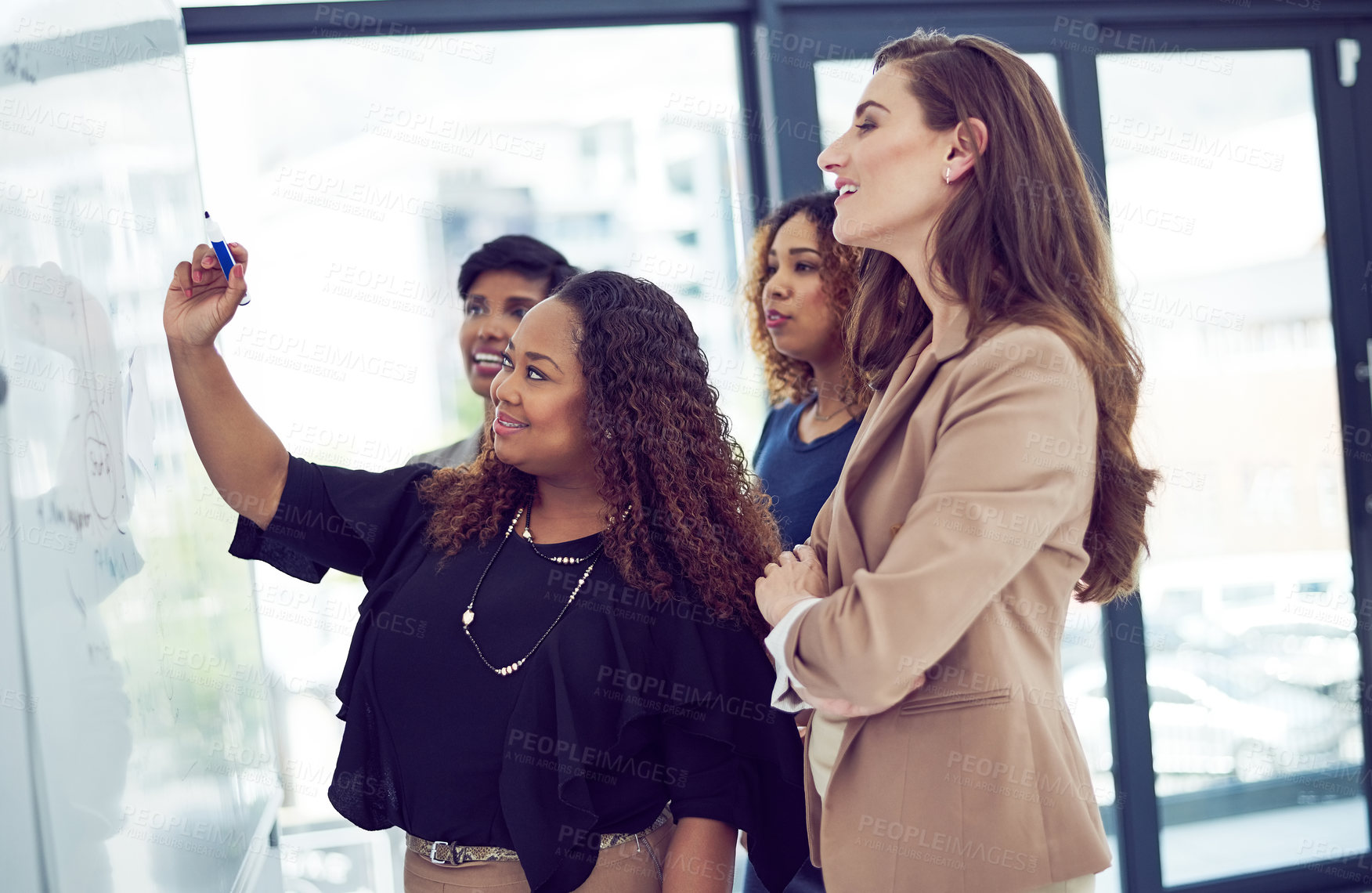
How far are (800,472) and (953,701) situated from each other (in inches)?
35.7

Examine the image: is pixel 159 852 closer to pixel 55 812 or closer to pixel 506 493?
pixel 55 812

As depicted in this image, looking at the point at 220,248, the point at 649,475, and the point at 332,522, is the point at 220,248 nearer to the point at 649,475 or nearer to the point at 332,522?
the point at 332,522

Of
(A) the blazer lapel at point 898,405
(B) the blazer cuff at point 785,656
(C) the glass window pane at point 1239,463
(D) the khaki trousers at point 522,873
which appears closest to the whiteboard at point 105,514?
(D) the khaki trousers at point 522,873

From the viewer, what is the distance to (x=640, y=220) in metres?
2.84

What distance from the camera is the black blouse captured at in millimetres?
1383

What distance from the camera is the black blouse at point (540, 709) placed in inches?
54.4

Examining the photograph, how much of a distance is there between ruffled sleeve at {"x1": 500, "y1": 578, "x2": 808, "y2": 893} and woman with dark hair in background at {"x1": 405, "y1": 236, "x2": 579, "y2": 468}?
1.00 m

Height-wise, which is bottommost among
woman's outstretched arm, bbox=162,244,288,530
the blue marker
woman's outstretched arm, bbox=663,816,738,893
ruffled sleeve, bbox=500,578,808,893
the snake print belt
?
woman's outstretched arm, bbox=663,816,738,893

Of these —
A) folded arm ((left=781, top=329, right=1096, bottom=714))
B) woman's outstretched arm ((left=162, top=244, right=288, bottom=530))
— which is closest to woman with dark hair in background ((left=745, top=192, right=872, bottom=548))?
folded arm ((left=781, top=329, right=1096, bottom=714))

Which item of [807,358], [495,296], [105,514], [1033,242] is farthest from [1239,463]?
[105,514]

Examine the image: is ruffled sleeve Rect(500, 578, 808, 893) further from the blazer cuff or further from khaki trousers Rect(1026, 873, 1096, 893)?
khaki trousers Rect(1026, 873, 1096, 893)

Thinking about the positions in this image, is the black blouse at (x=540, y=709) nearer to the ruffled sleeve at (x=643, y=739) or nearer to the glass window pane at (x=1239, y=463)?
the ruffled sleeve at (x=643, y=739)

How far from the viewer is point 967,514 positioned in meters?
1.10

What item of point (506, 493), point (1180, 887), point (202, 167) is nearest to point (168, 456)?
point (506, 493)
